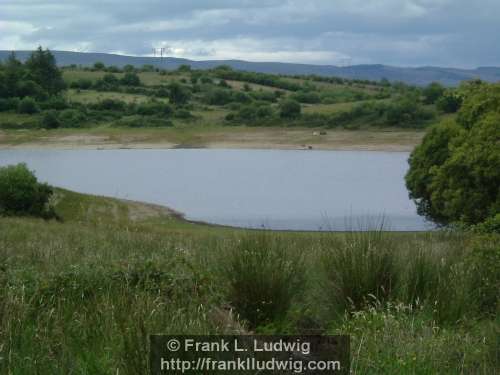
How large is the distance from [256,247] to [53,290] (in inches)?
61.1

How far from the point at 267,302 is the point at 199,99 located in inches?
4115

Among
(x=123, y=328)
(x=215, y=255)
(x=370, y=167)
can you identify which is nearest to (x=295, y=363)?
(x=123, y=328)

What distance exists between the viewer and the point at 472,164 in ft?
84.1

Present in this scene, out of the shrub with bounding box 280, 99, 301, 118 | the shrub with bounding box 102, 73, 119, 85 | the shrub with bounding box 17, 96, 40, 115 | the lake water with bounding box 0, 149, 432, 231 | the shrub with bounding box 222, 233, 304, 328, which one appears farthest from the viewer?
the shrub with bounding box 102, 73, 119, 85

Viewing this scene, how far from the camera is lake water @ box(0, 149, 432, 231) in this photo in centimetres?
4575

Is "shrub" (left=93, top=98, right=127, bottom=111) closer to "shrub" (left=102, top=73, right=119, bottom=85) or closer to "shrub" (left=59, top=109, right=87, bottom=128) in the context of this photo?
"shrub" (left=59, top=109, right=87, bottom=128)

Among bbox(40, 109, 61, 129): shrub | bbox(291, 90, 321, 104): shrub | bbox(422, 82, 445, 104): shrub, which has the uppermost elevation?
bbox(422, 82, 445, 104): shrub

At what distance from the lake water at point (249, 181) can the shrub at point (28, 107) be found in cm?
1440

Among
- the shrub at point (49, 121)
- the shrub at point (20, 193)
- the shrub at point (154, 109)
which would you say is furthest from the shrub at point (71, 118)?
the shrub at point (20, 193)

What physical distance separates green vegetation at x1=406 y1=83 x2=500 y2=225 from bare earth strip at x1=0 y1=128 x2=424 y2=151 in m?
52.0

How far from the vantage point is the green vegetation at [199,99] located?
90.2 meters

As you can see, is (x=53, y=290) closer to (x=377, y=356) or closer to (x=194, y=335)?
(x=194, y=335)

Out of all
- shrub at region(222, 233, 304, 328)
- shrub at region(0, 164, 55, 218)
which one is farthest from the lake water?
shrub at region(222, 233, 304, 328)

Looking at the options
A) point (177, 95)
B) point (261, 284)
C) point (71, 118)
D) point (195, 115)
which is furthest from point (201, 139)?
point (261, 284)
